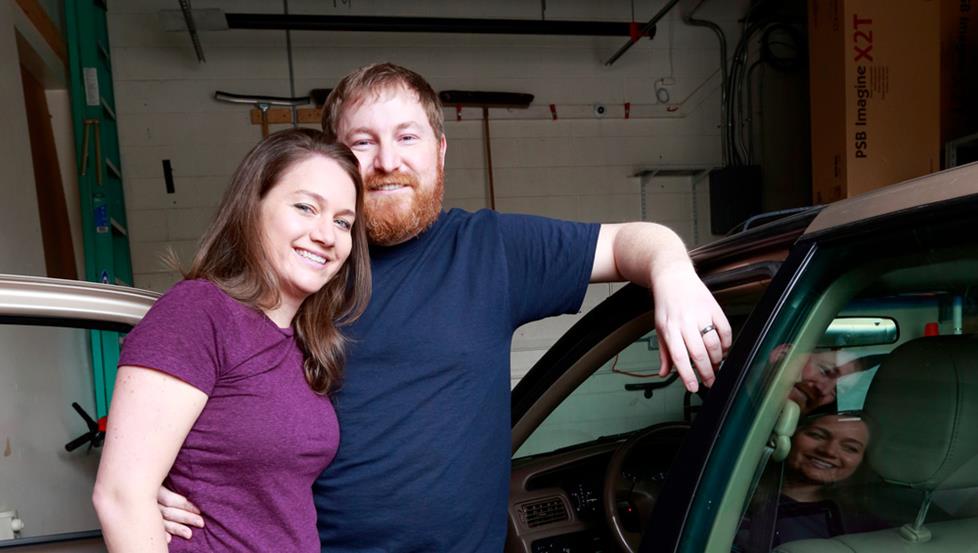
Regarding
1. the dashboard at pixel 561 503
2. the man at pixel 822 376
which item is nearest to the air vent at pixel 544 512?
the dashboard at pixel 561 503

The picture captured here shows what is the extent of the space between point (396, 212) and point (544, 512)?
1.04m

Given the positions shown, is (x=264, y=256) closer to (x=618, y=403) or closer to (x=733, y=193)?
(x=618, y=403)

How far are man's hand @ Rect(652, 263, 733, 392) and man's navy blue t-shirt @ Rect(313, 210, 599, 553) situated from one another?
32 centimetres

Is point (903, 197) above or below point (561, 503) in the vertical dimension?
above

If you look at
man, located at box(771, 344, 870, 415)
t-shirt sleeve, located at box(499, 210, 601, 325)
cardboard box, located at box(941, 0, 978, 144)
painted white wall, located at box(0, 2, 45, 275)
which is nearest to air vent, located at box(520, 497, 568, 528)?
t-shirt sleeve, located at box(499, 210, 601, 325)

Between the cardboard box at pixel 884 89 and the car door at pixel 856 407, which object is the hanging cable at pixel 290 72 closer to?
the cardboard box at pixel 884 89

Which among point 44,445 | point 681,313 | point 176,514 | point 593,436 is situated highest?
point 681,313

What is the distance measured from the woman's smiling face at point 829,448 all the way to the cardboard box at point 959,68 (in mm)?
4425

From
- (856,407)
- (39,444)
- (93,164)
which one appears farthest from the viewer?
(93,164)

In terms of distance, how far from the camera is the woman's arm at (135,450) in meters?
0.86

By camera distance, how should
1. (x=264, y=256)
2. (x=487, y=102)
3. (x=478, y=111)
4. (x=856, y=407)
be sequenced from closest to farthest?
(x=856, y=407), (x=264, y=256), (x=487, y=102), (x=478, y=111)

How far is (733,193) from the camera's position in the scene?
17.6ft

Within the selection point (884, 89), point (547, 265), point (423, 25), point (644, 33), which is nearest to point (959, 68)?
point (884, 89)

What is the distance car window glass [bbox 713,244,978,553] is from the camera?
0.73 metres
